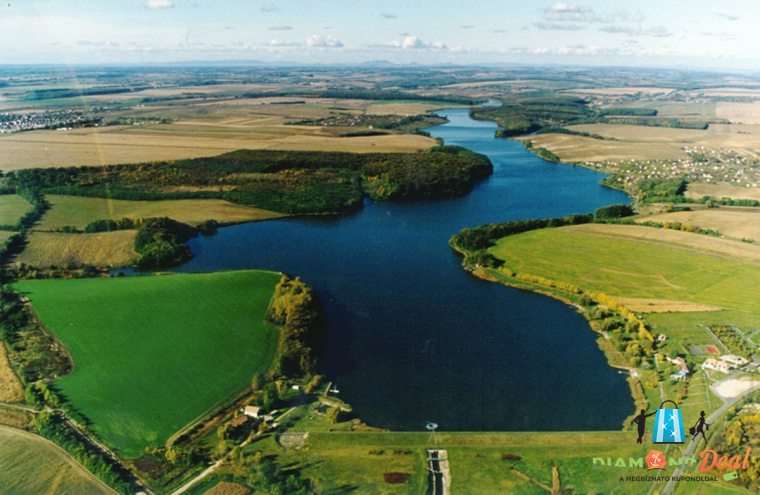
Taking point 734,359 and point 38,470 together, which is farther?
point 734,359

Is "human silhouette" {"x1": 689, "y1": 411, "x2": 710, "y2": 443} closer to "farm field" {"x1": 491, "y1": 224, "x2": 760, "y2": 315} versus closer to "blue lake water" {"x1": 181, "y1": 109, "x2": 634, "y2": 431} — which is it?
"blue lake water" {"x1": 181, "y1": 109, "x2": 634, "y2": 431}

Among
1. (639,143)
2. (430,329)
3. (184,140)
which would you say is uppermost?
(184,140)

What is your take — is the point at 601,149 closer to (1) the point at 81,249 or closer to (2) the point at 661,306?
(2) the point at 661,306

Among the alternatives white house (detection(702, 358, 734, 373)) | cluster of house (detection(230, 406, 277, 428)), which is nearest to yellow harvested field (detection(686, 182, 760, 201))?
white house (detection(702, 358, 734, 373))

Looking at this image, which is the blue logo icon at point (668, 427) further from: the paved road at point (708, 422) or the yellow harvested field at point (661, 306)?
the yellow harvested field at point (661, 306)

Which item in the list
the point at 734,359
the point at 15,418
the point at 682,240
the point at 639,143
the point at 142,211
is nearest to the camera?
the point at 15,418

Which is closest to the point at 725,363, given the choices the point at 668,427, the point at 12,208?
the point at 668,427

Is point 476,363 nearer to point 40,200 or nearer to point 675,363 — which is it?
point 675,363
